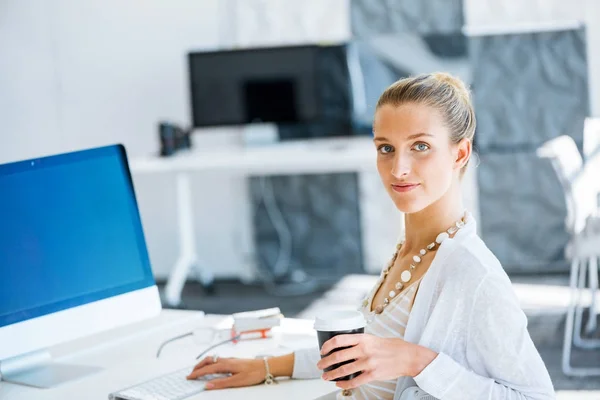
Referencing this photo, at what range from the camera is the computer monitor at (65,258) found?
1.77 metres

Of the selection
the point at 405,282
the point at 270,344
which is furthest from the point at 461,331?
the point at 270,344

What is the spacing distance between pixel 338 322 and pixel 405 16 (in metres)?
4.57

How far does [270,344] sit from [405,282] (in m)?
0.49

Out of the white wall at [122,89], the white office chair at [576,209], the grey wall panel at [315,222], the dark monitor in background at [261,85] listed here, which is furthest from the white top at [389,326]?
the white wall at [122,89]

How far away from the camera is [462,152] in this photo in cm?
151

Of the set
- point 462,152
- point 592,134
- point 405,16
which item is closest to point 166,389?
point 462,152

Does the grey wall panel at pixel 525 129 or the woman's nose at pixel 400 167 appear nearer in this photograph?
the woman's nose at pixel 400 167

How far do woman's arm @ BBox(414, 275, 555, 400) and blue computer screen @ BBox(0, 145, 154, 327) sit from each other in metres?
0.84

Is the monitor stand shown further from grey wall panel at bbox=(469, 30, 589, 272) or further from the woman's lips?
grey wall panel at bbox=(469, 30, 589, 272)

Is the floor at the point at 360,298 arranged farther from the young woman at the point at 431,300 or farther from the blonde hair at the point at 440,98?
the blonde hair at the point at 440,98

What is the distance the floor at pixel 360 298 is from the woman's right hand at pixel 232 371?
7.06 feet

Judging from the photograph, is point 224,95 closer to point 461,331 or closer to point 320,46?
point 320,46

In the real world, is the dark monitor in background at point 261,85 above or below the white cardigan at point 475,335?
above

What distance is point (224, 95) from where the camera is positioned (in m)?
5.42
